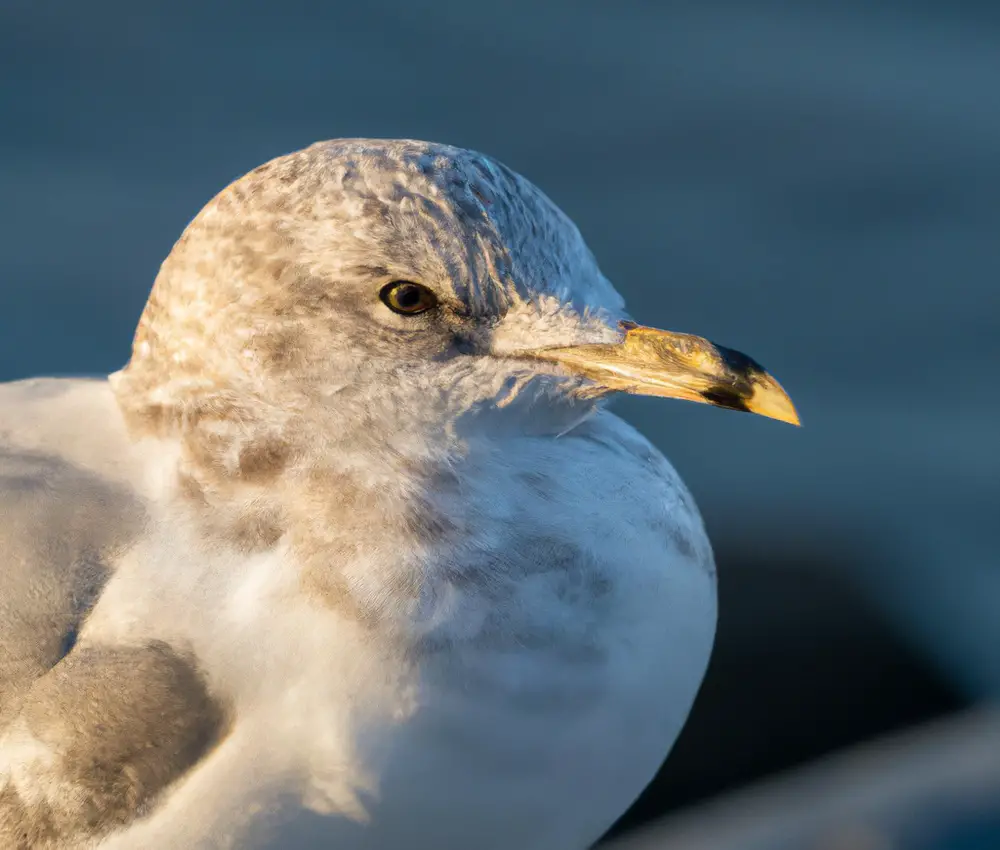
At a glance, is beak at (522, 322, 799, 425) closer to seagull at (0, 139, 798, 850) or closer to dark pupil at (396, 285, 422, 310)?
seagull at (0, 139, 798, 850)

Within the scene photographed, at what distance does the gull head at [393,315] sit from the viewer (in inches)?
107

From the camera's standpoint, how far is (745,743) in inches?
160

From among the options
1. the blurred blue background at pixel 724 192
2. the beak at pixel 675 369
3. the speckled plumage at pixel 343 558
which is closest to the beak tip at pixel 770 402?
the beak at pixel 675 369

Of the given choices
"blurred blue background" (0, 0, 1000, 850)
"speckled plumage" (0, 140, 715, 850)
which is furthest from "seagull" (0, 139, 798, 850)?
"blurred blue background" (0, 0, 1000, 850)

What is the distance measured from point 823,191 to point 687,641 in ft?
8.55

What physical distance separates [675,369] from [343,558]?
2.11 feet

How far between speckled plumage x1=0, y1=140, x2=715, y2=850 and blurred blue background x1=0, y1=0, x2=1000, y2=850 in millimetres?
1638

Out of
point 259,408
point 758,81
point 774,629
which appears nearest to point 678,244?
point 758,81

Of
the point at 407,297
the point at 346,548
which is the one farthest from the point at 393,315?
the point at 346,548

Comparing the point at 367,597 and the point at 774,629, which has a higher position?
the point at 367,597

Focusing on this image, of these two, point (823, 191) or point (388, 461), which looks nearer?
point (388, 461)

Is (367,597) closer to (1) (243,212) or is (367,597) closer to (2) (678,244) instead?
(1) (243,212)

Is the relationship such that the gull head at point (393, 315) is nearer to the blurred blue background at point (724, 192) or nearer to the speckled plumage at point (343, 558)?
the speckled plumage at point (343, 558)

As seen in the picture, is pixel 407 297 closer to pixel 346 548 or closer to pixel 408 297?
pixel 408 297
